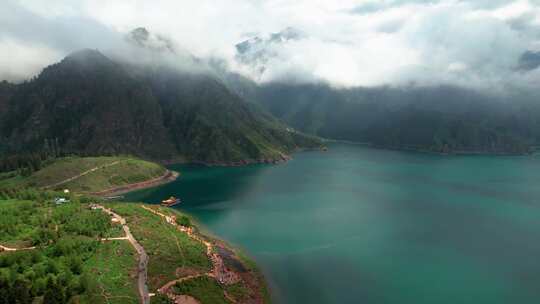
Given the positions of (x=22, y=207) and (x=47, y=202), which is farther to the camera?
(x=47, y=202)

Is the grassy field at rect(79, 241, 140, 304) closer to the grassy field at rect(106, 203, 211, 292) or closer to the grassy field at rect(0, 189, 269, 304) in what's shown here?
the grassy field at rect(0, 189, 269, 304)

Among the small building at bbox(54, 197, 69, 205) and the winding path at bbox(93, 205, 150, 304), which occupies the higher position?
the small building at bbox(54, 197, 69, 205)

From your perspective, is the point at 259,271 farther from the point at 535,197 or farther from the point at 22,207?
the point at 535,197

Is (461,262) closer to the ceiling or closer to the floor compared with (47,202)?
closer to the floor

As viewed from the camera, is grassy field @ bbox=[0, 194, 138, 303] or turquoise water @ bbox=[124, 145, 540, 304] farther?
turquoise water @ bbox=[124, 145, 540, 304]

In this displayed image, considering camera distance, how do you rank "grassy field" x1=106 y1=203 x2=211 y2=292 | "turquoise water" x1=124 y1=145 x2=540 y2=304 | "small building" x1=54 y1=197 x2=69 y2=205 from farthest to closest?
"small building" x1=54 y1=197 x2=69 y2=205 < "turquoise water" x1=124 y1=145 x2=540 y2=304 < "grassy field" x1=106 y1=203 x2=211 y2=292

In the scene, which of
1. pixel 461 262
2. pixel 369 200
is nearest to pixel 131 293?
pixel 461 262

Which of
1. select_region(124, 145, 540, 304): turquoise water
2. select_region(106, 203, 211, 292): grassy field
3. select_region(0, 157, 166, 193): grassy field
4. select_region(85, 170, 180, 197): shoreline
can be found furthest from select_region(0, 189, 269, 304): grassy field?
select_region(85, 170, 180, 197): shoreline

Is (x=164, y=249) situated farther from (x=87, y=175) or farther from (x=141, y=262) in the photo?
(x=87, y=175)
